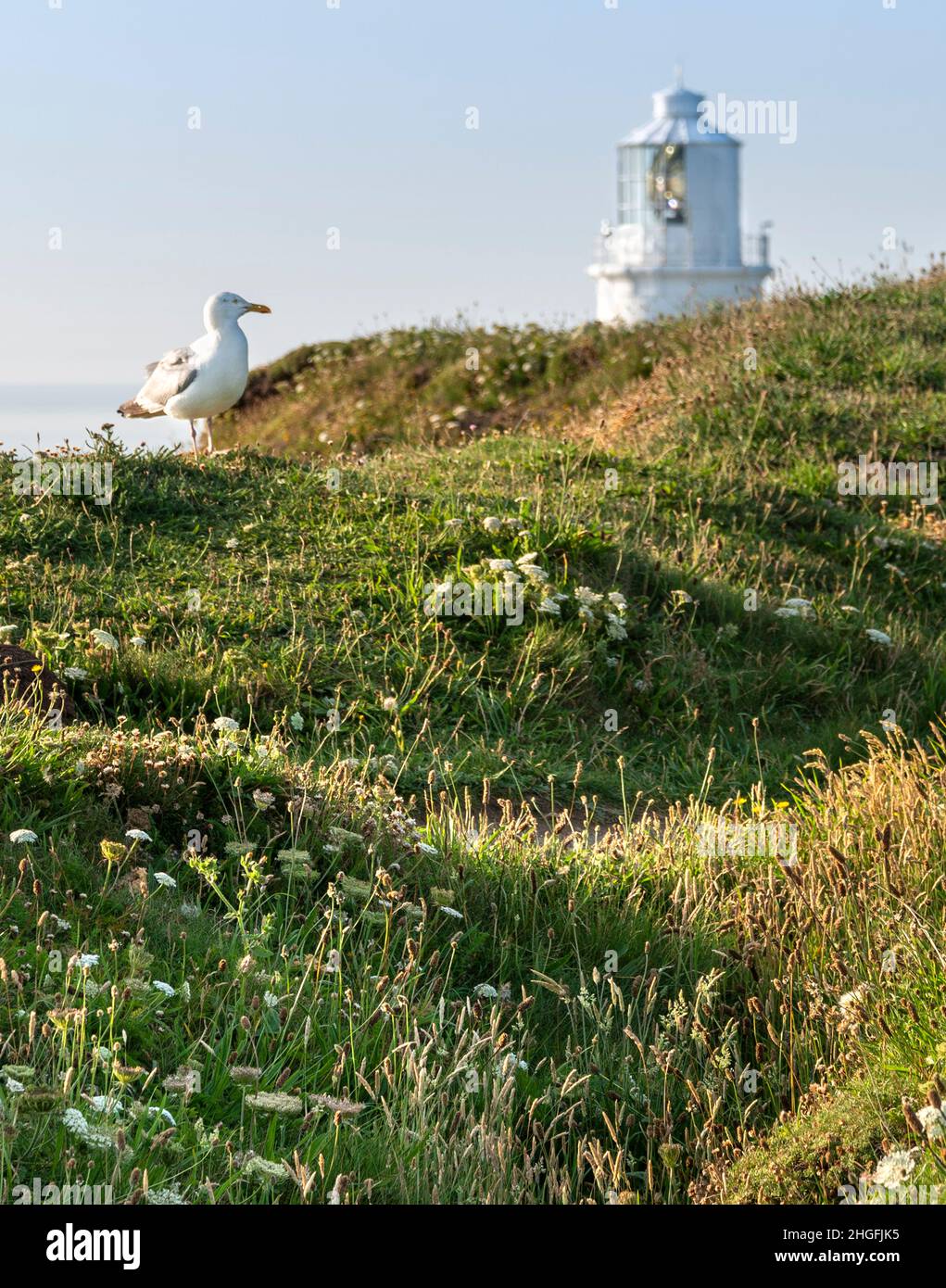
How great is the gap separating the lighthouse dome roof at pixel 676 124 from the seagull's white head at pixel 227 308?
3114cm

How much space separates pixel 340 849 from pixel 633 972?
123 cm

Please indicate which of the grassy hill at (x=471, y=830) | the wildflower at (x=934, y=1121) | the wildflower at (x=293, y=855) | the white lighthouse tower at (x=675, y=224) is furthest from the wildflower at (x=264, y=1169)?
the white lighthouse tower at (x=675, y=224)

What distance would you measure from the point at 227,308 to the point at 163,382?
83 cm

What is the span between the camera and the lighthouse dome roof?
128 ft

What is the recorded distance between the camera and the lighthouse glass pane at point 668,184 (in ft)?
126

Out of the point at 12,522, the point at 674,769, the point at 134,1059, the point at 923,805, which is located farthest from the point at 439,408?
the point at 134,1059

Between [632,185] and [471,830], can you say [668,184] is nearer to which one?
[632,185]

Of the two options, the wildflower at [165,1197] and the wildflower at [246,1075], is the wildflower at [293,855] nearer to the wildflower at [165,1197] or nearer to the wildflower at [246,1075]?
the wildflower at [246,1075]

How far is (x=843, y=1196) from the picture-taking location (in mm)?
3545

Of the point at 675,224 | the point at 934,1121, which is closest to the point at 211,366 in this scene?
the point at 934,1121

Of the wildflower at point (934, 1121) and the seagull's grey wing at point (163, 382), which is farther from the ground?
the seagull's grey wing at point (163, 382)

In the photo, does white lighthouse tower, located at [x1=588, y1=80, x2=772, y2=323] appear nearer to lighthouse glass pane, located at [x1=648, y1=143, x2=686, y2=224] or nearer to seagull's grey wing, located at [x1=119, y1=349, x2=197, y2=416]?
lighthouse glass pane, located at [x1=648, y1=143, x2=686, y2=224]
